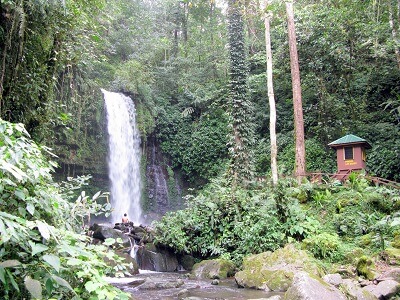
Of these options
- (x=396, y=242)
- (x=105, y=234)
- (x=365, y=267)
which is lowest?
(x=365, y=267)

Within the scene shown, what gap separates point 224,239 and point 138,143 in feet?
38.4

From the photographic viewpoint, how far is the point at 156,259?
12.5 metres

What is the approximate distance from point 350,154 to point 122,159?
1226 cm

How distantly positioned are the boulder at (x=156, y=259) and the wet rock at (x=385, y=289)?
7625mm

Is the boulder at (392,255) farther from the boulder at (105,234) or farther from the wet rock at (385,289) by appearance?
the boulder at (105,234)

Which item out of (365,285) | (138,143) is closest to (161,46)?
(138,143)

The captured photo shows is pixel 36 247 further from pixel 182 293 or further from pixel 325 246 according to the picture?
pixel 325 246

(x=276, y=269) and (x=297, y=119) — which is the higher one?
(x=297, y=119)

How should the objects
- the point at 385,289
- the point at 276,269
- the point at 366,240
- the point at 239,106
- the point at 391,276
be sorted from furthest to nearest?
1. the point at 239,106
2. the point at 366,240
3. the point at 276,269
4. the point at 391,276
5. the point at 385,289

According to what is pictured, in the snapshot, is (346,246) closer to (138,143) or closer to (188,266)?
(188,266)

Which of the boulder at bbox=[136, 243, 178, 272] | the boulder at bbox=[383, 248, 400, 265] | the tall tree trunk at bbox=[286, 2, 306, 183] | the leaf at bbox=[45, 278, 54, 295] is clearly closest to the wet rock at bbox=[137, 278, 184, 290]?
the boulder at bbox=[136, 243, 178, 272]

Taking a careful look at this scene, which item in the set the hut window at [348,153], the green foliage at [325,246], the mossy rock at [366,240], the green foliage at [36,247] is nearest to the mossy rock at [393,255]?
the mossy rock at [366,240]

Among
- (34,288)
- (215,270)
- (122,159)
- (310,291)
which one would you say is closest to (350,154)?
(215,270)

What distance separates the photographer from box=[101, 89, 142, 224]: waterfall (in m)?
20.1
